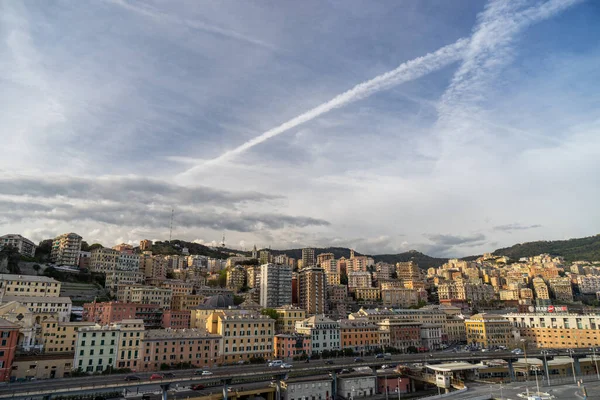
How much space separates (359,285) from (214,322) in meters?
117

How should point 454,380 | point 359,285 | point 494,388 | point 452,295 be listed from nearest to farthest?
point 494,388 → point 454,380 → point 452,295 → point 359,285

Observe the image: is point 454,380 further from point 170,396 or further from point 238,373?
point 170,396

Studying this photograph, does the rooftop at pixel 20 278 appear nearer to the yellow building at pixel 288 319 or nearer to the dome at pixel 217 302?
the dome at pixel 217 302

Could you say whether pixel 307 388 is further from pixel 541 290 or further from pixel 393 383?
pixel 541 290

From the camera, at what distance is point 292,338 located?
85125 mm

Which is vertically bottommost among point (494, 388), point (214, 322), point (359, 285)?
point (494, 388)

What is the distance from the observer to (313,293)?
141m

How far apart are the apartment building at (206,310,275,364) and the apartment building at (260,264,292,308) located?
52.4 m

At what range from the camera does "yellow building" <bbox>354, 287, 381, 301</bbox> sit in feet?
561

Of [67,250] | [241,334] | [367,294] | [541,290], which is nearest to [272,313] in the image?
[241,334]

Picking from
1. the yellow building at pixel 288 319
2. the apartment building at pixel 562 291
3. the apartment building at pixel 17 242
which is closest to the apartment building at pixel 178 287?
the yellow building at pixel 288 319

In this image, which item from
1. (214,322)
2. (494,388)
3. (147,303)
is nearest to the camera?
(494,388)

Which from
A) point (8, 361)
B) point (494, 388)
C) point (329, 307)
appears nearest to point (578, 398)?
point (494, 388)

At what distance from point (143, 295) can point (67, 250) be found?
140 ft
